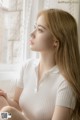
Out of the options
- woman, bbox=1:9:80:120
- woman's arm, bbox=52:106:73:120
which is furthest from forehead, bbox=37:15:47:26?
woman's arm, bbox=52:106:73:120

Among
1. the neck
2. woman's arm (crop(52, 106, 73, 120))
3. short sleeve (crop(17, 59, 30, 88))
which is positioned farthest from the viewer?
short sleeve (crop(17, 59, 30, 88))

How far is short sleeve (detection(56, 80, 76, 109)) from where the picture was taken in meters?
1.14

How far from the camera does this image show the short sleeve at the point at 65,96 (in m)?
1.14

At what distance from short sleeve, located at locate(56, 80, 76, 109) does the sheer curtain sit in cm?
38

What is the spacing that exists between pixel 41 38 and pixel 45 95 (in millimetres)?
265

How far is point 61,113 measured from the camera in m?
1.12

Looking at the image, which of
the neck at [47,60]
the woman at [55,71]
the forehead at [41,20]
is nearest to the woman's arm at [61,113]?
the woman at [55,71]

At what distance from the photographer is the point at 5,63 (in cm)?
148

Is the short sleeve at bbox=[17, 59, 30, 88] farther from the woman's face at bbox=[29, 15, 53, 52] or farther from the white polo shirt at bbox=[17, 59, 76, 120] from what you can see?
the woman's face at bbox=[29, 15, 53, 52]

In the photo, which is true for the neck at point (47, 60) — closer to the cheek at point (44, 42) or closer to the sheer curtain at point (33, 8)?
the cheek at point (44, 42)

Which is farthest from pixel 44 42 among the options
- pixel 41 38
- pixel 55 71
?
pixel 55 71

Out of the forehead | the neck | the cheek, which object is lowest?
the neck

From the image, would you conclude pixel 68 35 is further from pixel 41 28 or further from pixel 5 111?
pixel 5 111

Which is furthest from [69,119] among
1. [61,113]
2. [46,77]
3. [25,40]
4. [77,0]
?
[77,0]
